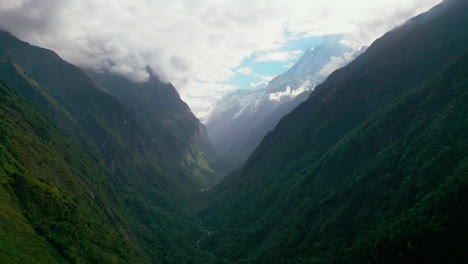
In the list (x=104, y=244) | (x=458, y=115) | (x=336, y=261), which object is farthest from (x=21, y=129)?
(x=458, y=115)

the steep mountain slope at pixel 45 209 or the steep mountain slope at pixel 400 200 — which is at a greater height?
the steep mountain slope at pixel 45 209

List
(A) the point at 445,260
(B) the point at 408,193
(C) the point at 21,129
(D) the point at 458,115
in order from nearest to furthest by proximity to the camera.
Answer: (A) the point at 445,260
(B) the point at 408,193
(D) the point at 458,115
(C) the point at 21,129

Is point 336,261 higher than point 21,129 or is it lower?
lower

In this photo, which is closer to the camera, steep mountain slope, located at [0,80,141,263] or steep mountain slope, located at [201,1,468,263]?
steep mountain slope, located at [0,80,141,263]

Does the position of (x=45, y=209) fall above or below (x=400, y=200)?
above

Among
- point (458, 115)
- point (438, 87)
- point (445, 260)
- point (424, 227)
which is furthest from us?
point (438, 87)

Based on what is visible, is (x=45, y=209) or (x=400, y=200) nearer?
(x=45, y=209)

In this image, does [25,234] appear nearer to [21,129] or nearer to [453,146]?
[21,129]

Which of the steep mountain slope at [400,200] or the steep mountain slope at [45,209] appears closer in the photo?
the steep mountain slope at [45,209]

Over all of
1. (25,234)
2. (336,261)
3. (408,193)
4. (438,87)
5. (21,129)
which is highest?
(21,129)

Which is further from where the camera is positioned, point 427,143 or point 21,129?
point 21,129

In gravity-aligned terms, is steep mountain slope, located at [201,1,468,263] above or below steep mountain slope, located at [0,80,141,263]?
below
